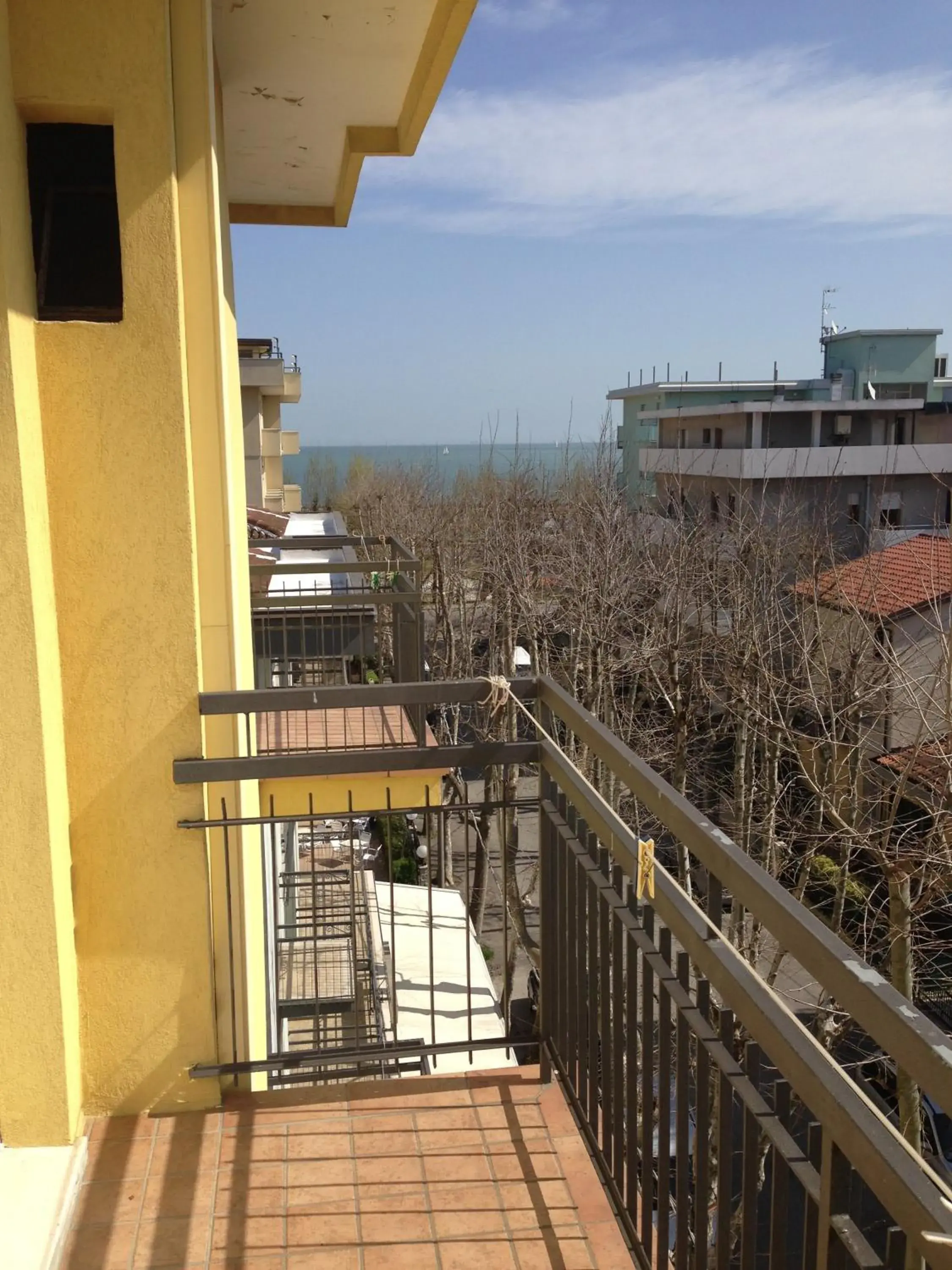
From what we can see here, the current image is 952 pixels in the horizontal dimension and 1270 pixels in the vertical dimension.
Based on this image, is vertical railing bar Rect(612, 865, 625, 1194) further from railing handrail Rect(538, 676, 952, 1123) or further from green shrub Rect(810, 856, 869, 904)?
green shrub Rect(810, 856, 869, 904)

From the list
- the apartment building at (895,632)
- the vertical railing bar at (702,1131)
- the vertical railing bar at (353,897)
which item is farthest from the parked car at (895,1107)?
the vertical railing bar at (702,1131)

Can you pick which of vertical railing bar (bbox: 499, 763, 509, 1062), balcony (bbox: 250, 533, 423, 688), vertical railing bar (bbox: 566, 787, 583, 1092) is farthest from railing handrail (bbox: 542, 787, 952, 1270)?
balcony (bbox: 250, 533, 423, 688)

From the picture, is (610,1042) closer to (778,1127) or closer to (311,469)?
(778,1127)

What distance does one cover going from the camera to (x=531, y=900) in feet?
76.5

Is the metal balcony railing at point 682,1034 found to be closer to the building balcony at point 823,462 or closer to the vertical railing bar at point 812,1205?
the vertical railing bar at point 812,1205

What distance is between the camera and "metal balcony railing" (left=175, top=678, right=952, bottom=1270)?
1.43 meters

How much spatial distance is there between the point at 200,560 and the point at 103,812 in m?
0.84

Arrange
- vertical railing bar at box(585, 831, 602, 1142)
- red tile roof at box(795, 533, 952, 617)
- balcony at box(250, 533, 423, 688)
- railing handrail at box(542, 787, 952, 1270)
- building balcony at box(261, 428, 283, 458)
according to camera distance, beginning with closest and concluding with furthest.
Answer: railing handrail at box(542, 787, 952, 1270) < vertical railing bar at box(585, 831, 602, 1142) < balcony at box(250, 533, 423, 688) < red tile roof at box(795, 533, 952, 617) < building balcony at box(261, 428, 283, 458)

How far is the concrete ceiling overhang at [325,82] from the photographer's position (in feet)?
12.6

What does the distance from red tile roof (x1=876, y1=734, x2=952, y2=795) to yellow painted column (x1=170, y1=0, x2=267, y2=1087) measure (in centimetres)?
724

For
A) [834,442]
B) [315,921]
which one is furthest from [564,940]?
[834,442]

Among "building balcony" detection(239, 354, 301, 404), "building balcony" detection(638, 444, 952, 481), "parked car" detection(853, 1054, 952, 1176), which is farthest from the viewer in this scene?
"building balcony" detection(638, 444, 952, 481)

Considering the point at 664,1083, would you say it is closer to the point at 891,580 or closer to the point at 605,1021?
the point at 605,1021

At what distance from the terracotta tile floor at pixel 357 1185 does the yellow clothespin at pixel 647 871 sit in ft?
3.87
